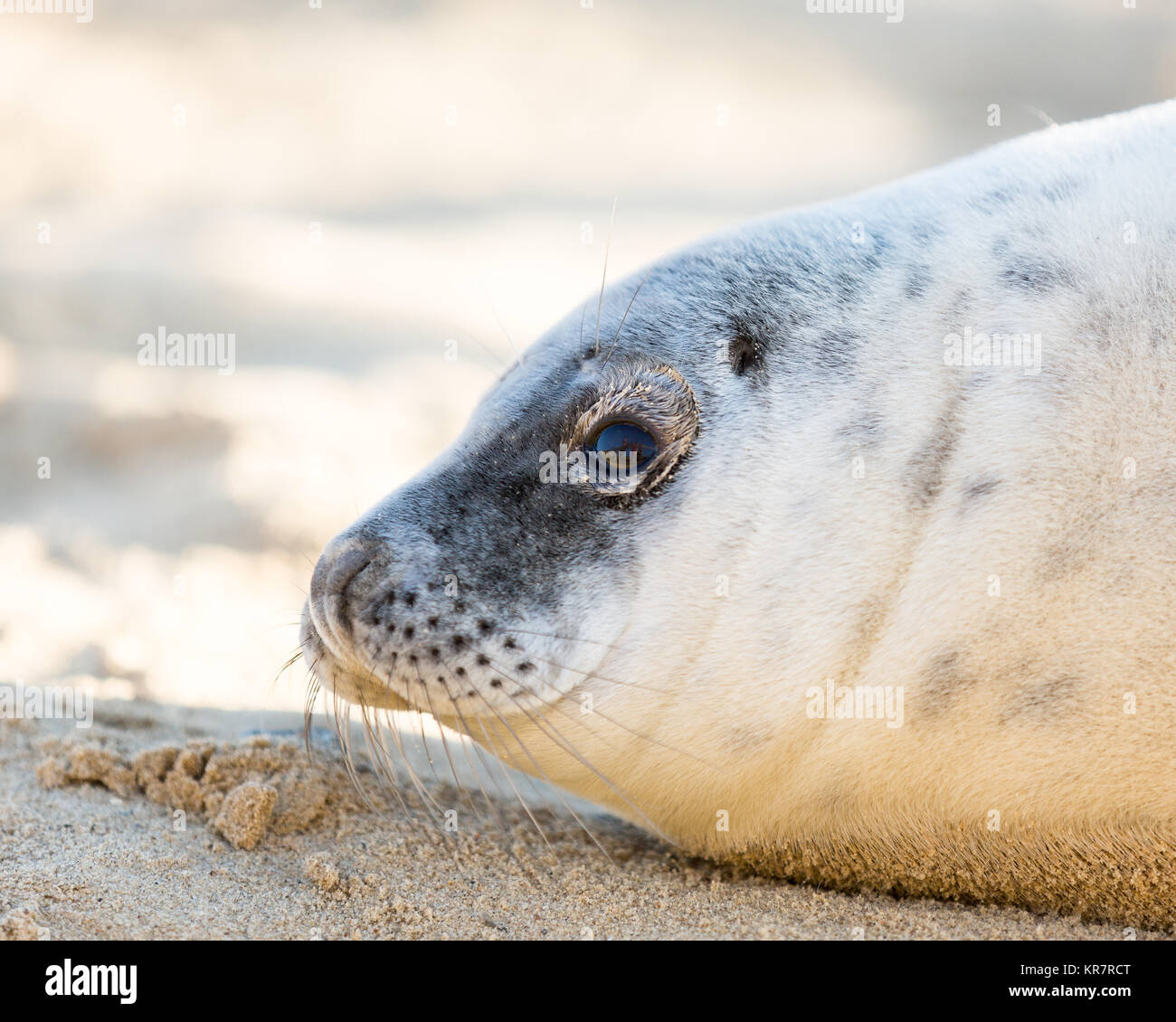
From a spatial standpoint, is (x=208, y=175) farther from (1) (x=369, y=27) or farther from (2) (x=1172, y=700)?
(2) (x=1172, y=700)

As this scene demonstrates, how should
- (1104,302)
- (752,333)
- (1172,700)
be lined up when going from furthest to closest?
(752,333) → (1104,302) → (1172,700)

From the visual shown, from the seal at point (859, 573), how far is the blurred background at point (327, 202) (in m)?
2.30

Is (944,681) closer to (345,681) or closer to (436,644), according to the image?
(436,644)

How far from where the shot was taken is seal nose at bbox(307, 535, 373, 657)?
8.77 feet

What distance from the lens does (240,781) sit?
3.06 m

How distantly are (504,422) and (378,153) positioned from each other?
9.31 metres

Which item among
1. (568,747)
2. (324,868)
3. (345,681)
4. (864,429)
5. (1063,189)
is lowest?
(324,868)

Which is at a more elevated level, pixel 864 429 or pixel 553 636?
pixel 864 429

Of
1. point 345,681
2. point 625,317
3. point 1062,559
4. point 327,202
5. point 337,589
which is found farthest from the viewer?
point 327,202

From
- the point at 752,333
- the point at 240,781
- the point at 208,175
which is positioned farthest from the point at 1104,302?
the point at 208,175

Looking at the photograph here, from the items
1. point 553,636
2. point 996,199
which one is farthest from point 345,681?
point 996,199

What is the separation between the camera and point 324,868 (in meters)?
2.63

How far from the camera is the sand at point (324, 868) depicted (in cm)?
244

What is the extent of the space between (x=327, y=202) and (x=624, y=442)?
875 cm
